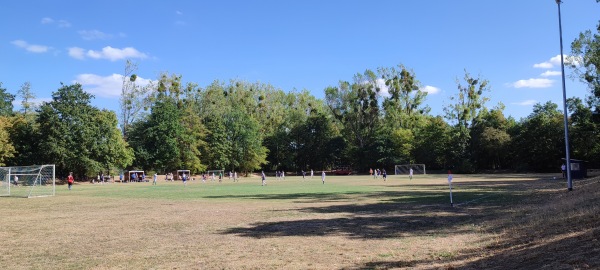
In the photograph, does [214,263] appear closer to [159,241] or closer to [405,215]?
[159,241]

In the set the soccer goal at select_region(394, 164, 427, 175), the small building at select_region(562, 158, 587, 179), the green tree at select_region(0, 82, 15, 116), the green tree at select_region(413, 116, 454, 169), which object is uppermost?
the green tree at select_region(0, 82, 15, 116)

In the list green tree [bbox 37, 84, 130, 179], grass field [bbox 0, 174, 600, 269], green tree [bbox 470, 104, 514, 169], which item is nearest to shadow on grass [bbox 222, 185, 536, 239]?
grass field [bbox 0, 174, 600, 269]

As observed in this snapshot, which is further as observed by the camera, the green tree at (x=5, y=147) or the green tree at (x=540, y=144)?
the green tree at (x=540, y=144)

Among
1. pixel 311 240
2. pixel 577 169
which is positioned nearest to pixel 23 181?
pixel 311 240

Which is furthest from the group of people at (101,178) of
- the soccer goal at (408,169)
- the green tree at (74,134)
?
the soccer goal at (408,169)

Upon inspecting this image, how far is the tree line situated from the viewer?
65750 millimetres

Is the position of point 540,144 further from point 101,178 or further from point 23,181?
point 23,181

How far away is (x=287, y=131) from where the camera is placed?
110625 millimetres

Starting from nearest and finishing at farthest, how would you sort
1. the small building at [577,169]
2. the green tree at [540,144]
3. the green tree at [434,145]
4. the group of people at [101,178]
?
the small building at [577,169] < the group of people at [101,178] < the green tree at [540,144] < the green tree at [434,145]

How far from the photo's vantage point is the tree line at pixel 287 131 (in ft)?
216

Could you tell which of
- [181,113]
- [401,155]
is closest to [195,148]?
[181,113]

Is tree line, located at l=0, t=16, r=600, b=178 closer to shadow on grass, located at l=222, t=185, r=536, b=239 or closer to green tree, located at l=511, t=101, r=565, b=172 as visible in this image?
green tree, located at l=511, t=101, r=565, b=172

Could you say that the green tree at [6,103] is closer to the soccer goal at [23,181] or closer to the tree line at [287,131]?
the tree line at [287,131]

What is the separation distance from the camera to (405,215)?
1808 centimetres
